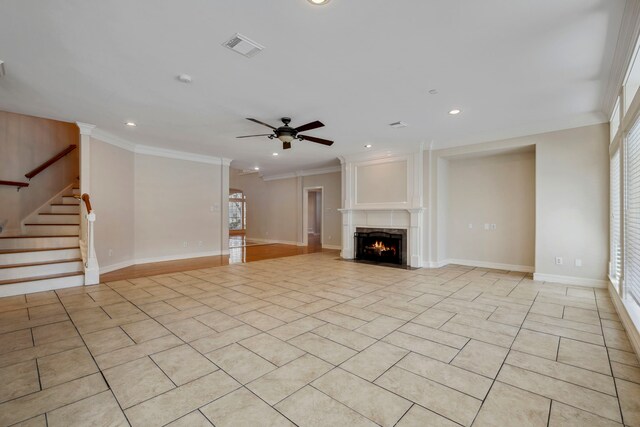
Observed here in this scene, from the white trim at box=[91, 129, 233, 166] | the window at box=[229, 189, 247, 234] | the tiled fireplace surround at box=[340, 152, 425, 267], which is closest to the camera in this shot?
the white trim at box=[91, 129, 233, 166]

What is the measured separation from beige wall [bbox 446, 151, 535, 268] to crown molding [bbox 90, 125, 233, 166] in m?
5.96

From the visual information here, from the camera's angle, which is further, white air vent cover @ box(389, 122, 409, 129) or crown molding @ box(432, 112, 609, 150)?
white air vent cover @ box(389, 122, 409, 129)

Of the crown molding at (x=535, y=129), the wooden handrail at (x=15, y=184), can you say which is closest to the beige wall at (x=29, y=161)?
the wooden handrail at (x=15, y=184)

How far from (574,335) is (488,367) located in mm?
1294

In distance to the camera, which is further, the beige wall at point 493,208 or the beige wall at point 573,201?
the beige wall at point 493,208

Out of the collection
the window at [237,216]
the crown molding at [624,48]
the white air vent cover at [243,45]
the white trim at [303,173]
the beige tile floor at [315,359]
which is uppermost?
the white air vent cover at [243,45]

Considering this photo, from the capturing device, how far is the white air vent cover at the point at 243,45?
8.31 feet

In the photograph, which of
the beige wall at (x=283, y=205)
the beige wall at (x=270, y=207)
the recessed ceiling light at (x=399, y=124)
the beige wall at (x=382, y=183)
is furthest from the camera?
the beige wall at (x=270, y=207)

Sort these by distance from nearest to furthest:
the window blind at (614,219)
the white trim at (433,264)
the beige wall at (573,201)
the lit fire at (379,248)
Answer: the window blind at (614,219) → the beige wall at (573,201) → the white trim at (433,264) → the lit fire at (379,248)

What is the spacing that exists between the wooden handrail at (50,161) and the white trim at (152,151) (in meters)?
1.39

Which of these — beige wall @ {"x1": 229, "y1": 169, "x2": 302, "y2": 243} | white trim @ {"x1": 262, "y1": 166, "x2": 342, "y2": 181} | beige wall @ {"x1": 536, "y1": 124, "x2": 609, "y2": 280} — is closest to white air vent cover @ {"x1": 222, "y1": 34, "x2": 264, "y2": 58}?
beige wall @ {"x1": 536, "y1": 124, "x2": 609, "y2": 280}

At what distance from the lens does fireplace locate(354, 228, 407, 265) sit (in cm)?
671

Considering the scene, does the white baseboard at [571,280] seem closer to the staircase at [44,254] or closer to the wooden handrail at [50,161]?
the staircase at [44,254]

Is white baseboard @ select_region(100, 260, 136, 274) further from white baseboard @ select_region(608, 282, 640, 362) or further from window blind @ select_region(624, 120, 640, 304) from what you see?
window blind @ select_region(624, 120, 640, 304)
